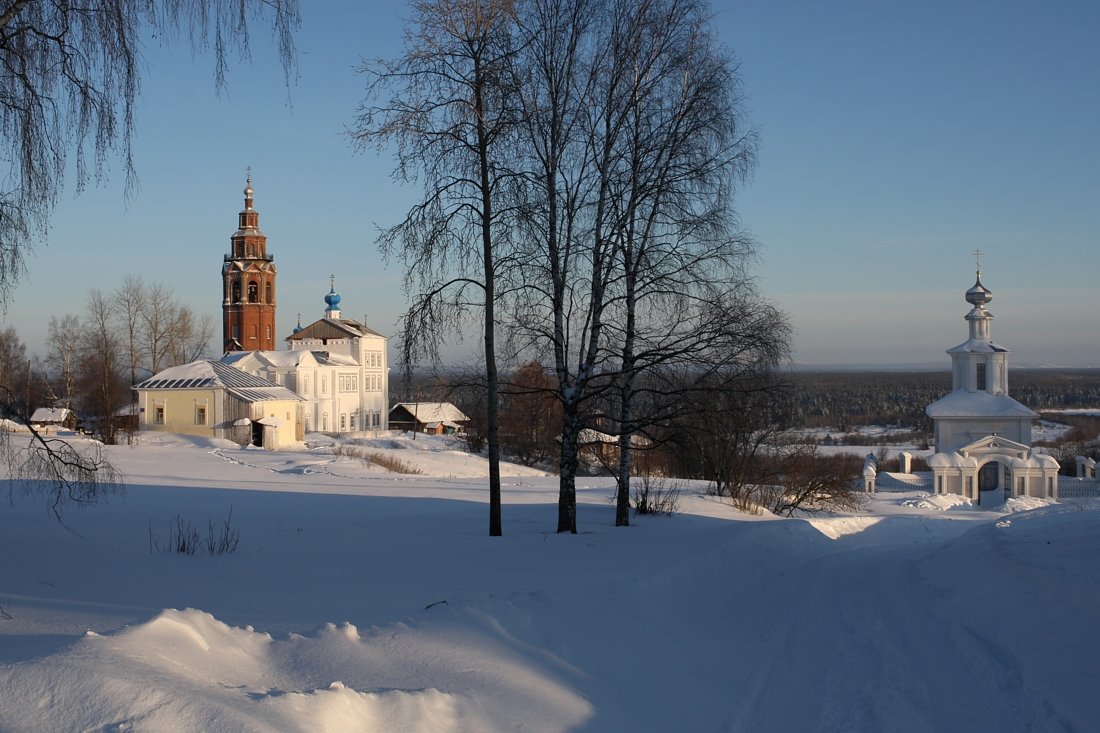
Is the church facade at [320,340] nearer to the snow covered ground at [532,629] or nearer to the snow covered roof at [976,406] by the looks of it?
the snow covered roof at [976,406]

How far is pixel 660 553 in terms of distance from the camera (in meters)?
13.7

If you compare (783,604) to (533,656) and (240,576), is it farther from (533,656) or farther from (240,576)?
(240,576)

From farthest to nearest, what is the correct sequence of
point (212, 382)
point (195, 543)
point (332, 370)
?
point (332, 370), point (212, 382), point (195, 543)

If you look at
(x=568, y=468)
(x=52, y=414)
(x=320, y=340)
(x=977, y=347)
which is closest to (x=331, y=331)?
(x=320, y=340)

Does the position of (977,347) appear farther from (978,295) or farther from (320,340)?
(320,340)

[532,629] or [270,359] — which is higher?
[270,359]

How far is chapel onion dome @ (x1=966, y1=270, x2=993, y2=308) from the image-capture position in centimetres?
4922

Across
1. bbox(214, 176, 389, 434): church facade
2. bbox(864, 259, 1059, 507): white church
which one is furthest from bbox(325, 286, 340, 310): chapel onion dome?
bbox(864, 259, 1059, 507): white church

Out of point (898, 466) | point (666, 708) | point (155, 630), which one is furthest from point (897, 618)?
point (898, 466)

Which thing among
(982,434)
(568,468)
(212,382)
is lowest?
(982,434)

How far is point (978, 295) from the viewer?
49.5 m

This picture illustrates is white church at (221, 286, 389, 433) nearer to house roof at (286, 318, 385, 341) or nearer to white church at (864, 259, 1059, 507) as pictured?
house roof at (286, 318, 385, 341)

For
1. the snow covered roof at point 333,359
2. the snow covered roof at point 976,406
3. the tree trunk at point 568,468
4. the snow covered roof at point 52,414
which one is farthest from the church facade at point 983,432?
the snow covered roof at point 52,414

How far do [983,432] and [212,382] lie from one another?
134ft
